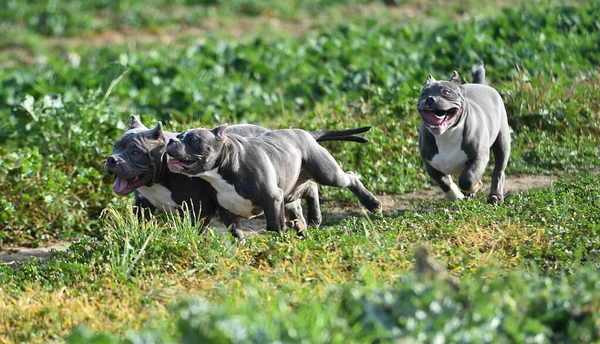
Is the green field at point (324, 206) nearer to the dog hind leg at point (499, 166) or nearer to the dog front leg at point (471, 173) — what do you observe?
the dog hind leg at point (499, 166)

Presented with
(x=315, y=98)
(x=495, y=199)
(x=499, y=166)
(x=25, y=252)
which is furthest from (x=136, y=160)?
(x=315, y=98)

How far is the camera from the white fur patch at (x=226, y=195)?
7746mm

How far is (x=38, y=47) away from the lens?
18.4 meters

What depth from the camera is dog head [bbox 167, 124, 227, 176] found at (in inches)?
294

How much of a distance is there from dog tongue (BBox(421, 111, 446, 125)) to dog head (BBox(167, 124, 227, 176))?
5.78ft

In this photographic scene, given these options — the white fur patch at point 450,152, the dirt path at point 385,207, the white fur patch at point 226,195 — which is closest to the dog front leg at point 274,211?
the white fur patch at point 226,195

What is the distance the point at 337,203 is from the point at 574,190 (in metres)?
2.54

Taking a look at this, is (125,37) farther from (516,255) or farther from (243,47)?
(516,255)

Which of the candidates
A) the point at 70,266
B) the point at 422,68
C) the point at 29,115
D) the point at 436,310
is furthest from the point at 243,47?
the point at 436,310

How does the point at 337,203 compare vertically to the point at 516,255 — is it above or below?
below

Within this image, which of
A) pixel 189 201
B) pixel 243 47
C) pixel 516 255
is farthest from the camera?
pixel 243 47

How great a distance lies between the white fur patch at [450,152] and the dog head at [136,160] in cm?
240

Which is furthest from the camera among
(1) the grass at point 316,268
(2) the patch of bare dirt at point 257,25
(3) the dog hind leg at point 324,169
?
(2) the patch of bare dirt at point 257,25

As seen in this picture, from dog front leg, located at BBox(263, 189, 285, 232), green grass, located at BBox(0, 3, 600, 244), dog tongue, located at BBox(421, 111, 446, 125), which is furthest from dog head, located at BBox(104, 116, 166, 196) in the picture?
dog tongue, located at BBox(421, 111, 446, 125)
